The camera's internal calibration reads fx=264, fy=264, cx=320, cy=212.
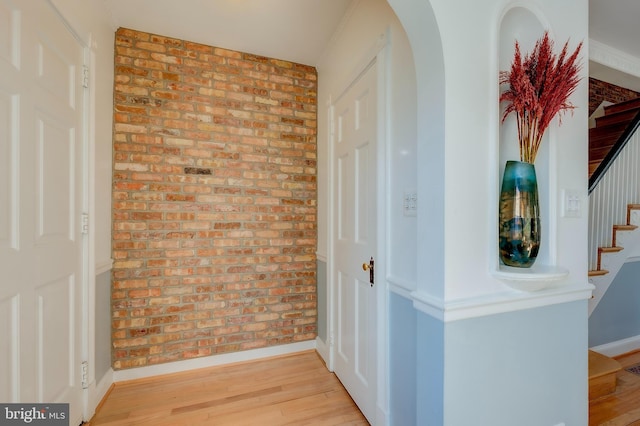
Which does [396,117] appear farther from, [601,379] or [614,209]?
[614,209]

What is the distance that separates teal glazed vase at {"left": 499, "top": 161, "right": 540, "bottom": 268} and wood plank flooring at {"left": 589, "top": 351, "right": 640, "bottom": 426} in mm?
1528

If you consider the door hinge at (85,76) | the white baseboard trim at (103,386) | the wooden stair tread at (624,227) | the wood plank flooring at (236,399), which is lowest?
the wood plank flooring at (236,399)

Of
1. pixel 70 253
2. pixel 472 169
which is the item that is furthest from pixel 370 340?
pixel 70 253

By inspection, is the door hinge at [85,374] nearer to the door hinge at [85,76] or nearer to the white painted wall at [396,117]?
the door hinge at [85,76]

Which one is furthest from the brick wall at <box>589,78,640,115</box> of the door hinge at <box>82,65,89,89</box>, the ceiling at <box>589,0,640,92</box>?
the door hinge at <box>82,65,89,89</box>

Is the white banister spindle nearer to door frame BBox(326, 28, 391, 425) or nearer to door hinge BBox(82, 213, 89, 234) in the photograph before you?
door frame BBox(326, 28, 391, 425)

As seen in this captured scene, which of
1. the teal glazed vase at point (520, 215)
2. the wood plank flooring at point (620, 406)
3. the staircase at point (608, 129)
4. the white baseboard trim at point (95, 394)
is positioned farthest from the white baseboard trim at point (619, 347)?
the white baseboard trim at point (95, 394)

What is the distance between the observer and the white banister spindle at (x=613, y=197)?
2.27 m

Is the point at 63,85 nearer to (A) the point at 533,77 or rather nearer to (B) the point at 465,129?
(B) the point at 465,129

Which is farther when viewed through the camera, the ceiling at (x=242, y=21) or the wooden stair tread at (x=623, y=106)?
the wooden stair tread at (x=623, y=106)

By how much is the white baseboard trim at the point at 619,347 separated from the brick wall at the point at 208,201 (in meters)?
2.69

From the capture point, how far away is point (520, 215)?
1.03 metres

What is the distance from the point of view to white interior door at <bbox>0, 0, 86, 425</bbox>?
1.09m

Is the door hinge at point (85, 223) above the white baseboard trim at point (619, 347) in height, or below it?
above
